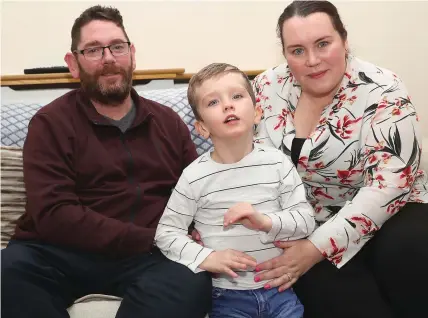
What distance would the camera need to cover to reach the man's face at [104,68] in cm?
162

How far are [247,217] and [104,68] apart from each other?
0.79 meters

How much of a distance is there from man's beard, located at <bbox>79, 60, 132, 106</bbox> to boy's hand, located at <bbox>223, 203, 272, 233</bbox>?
2.13 feet

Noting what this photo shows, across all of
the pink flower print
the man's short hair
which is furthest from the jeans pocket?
the man's short hair

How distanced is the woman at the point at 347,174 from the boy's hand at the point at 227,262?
0.09 metres

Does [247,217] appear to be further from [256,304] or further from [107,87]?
[107,87]

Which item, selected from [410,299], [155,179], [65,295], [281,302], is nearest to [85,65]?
[155,179]

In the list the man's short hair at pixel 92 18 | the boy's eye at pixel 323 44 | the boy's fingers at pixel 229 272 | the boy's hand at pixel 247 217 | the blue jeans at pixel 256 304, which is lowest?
the blue jeans at pixel 256 304

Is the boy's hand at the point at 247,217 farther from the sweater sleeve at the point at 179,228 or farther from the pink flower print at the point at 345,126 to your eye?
the pink flower print at the point at 345,126

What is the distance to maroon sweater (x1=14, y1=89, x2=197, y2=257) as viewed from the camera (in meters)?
1.39

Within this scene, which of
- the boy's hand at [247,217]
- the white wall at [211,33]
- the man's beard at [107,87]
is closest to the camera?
the boy's hand at [247,217]

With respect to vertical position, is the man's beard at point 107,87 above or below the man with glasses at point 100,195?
above

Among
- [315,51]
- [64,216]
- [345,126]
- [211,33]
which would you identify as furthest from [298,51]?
[211,33]

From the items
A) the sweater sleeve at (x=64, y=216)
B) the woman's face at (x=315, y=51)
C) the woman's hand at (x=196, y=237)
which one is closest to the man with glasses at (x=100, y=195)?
the sweater sleeve at (x=64, y=216)

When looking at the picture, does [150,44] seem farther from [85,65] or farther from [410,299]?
[410,299]
